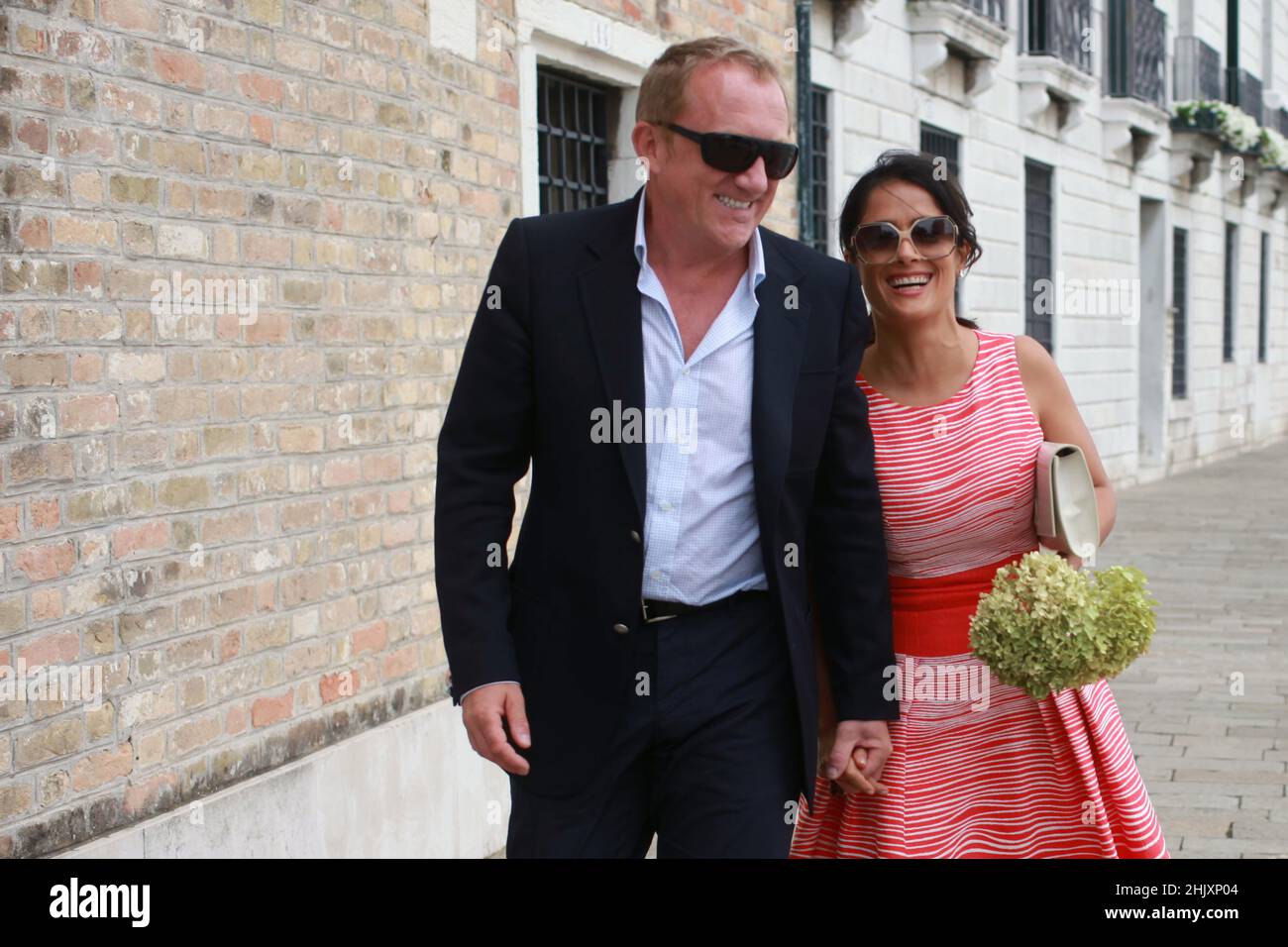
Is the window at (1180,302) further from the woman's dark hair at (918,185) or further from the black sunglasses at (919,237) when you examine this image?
the black sunglasses at (919,237)

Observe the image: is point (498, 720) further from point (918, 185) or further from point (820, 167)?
point (820, 167)

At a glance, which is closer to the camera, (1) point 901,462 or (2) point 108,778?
(1) point 901,462

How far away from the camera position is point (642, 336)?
3.00 metres

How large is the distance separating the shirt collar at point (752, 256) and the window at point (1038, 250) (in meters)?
14.1

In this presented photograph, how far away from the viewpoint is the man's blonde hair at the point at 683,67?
299cm

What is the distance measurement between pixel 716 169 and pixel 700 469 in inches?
20.8

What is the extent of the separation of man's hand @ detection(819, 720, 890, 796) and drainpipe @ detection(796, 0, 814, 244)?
6835 mm

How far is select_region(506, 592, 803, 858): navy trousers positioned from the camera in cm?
296

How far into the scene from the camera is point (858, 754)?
3.33 m

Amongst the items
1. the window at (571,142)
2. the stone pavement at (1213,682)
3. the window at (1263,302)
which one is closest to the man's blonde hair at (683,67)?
the stone pavement at (1213,682)

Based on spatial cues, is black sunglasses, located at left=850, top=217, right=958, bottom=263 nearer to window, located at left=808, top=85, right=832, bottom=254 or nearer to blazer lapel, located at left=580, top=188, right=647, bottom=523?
blazer lapel, located at left=580, top=188, right=647, bottom=523
